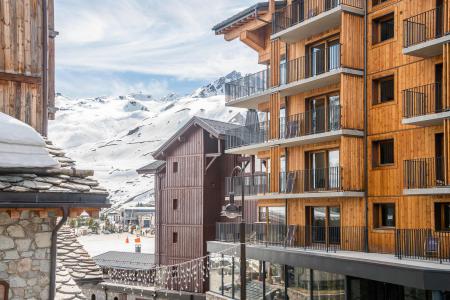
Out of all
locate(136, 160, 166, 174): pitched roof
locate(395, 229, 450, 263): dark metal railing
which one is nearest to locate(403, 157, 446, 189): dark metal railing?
locate(395, 229, 450, 263): dark metal railing

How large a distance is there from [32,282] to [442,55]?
1589cm

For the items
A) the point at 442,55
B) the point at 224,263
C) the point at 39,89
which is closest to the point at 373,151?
the point at 442,55

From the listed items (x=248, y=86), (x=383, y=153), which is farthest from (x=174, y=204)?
(x=383, y=153)

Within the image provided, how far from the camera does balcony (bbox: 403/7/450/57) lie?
19.7 m

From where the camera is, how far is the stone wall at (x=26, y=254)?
29.5 ft

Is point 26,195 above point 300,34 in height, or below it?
below

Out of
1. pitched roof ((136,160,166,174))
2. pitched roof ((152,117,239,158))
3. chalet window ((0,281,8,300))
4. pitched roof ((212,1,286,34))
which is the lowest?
chalet window ((0,281,8,300))

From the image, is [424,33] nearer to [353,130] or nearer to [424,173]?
[353,130]

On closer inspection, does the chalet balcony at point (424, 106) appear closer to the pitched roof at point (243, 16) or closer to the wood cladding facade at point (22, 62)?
the pitched roof at point (243, 16)

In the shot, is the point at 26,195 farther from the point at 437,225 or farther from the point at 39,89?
the point at 437,225

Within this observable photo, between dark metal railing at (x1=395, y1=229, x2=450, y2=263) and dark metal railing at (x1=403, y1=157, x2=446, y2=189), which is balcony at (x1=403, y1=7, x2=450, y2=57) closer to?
dark metal railing at (x1=403, y1=157, x2=446, y2=189)

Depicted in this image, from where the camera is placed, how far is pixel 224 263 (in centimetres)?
2875

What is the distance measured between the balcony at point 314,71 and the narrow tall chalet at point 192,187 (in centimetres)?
900

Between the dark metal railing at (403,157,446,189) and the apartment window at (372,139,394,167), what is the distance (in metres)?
1.71
